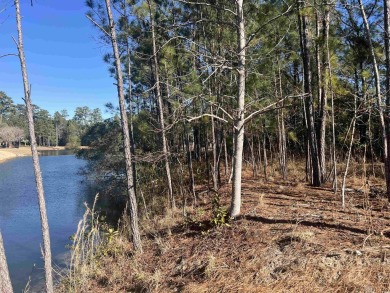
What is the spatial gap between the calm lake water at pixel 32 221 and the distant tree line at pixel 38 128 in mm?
36776

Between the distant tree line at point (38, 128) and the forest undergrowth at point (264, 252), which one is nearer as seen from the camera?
the forest undergrowth at point (264, 252)

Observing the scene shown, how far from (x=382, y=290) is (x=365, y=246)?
727 millimetres

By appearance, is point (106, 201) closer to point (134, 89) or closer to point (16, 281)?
point (134, 89)

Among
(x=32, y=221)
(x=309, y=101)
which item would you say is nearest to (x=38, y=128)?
(x=32, y=221)

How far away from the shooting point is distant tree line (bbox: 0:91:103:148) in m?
56.9

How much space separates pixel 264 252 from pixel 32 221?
436 inches

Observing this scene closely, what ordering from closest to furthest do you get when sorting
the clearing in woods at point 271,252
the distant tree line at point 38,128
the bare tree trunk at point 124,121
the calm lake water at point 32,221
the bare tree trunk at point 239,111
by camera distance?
the clearing in woods at point 271,252
the bare tree trunk at point 239,111
the bare tree trunk at point 124,121
the calm lake water at point 32,221
the distant tree line at point 38,128

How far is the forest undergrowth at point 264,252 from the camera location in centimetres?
359

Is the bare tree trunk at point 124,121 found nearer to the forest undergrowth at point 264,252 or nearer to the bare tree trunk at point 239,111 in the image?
the forest undergrowth at point 264,252

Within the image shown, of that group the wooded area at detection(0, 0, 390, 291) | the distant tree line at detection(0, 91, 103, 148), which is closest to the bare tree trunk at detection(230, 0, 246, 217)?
Result: the wooded area at detection(0, 0, 390, 291)

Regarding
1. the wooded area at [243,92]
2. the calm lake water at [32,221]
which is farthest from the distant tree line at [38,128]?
the wooded area at [243,92]

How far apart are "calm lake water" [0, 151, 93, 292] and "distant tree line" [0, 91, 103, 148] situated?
3678 cm

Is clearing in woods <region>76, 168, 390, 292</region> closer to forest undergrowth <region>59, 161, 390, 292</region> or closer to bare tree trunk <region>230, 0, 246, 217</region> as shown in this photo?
forest undergrowth <region>59, 161, 390, 292</region>

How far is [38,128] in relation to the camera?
63094 millimetres
